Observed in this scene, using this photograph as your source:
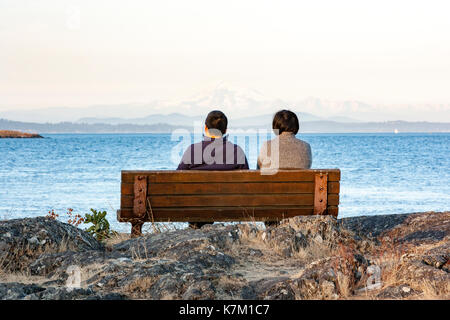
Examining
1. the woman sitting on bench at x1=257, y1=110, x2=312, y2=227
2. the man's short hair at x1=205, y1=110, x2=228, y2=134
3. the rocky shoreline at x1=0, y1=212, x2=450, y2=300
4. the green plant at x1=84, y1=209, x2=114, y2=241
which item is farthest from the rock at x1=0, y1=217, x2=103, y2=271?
the woman sitting on bench at x1=257, y1=110, x2=312, y2=227

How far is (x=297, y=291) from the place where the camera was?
4.78 meters

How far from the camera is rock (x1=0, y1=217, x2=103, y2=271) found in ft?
20.1

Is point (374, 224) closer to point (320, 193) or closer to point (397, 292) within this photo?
point (320, 193)

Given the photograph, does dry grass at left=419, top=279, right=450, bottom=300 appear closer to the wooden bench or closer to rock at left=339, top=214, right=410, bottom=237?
the wooden bench

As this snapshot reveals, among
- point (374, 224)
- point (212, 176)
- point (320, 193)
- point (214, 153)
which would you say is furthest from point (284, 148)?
point (374, 224)

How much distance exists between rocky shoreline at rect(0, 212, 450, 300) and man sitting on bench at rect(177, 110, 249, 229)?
2.89ft

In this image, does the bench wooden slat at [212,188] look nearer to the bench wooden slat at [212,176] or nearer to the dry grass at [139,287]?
the bench wooden slat at [212,176]

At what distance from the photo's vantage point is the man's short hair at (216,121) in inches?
292

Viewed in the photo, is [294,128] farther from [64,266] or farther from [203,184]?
[64,266]

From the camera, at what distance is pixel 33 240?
6.42 meters

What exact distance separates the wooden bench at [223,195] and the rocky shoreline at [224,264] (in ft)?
1.19
